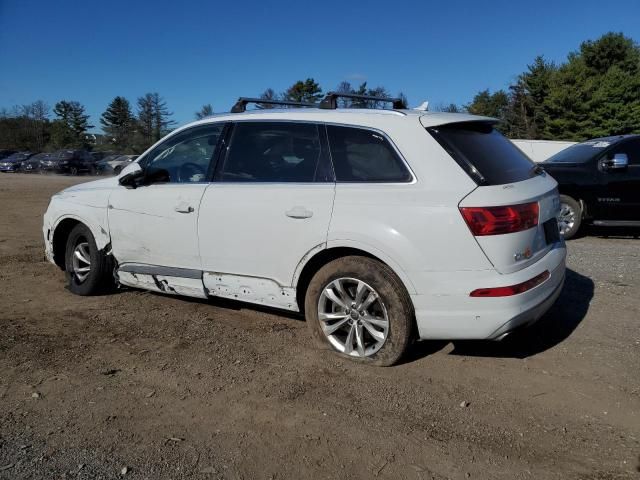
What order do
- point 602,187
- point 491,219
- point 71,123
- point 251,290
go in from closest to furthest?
point 491,219
point 251,290
point 602,187
point 71,123

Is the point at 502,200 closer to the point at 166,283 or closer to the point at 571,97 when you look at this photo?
the point at 166,283

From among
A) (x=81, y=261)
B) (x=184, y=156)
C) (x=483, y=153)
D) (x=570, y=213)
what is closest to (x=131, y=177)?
(x=184, y=156)

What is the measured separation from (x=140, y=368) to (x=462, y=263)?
7.74ft

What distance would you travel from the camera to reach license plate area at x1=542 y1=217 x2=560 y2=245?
13.0 feet

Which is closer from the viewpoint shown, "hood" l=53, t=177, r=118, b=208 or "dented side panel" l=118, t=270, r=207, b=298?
"dented side panel" l=118, t=270, r=207, b=298

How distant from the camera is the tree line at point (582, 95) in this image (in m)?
45.8

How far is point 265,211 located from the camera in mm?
4230

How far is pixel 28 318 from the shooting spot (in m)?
5.00

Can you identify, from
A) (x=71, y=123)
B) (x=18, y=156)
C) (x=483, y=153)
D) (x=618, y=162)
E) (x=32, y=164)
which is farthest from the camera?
(x=71, y=123)

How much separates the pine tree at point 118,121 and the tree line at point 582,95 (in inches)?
1912

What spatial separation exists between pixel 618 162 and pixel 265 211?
21.8 ft

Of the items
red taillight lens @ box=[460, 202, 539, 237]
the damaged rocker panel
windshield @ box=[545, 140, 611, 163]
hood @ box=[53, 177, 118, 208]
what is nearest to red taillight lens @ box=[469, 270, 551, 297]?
red taillight lens @ box=[460, 202, 539, 237]

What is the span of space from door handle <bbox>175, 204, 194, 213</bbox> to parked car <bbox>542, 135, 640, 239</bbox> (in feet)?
21.3

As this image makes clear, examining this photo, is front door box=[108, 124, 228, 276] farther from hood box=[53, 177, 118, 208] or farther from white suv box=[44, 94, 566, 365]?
hood box=[53, 177, 118, 208]
